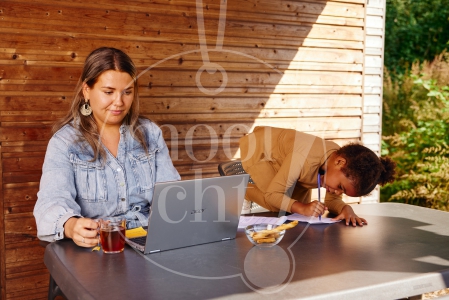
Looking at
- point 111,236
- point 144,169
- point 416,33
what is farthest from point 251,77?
point 416,33

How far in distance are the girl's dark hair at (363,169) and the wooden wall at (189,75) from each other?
191 centimetres

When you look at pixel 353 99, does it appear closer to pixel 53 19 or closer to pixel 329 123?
pixel 329 123

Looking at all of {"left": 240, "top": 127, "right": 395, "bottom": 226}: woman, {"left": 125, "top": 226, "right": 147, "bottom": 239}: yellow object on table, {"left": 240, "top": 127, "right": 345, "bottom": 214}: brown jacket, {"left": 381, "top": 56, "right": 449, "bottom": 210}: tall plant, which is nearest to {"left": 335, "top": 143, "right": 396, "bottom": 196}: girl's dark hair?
{"left": 240, "top": 127, "right": 395, "bottom": 226}: woman

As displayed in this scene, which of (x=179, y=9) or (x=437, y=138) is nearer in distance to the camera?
(x=179, y=9)

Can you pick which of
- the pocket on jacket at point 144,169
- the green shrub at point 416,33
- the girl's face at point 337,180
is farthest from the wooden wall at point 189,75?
the green shrub at point 416,33

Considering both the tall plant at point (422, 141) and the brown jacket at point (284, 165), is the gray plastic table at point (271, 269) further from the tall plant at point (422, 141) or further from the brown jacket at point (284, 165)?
the tall plant at point (422, 141)

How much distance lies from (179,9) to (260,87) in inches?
40.6

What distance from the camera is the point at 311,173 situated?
2730 millimetres

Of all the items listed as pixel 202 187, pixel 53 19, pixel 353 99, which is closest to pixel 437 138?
pixel 353 99

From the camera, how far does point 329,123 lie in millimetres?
5090

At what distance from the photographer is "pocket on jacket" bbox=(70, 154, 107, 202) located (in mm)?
2193

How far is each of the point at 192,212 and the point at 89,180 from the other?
0.68 meters

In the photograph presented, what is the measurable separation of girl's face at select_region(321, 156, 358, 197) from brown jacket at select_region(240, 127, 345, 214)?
46 millimetres

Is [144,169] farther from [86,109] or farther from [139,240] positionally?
[139,240]
